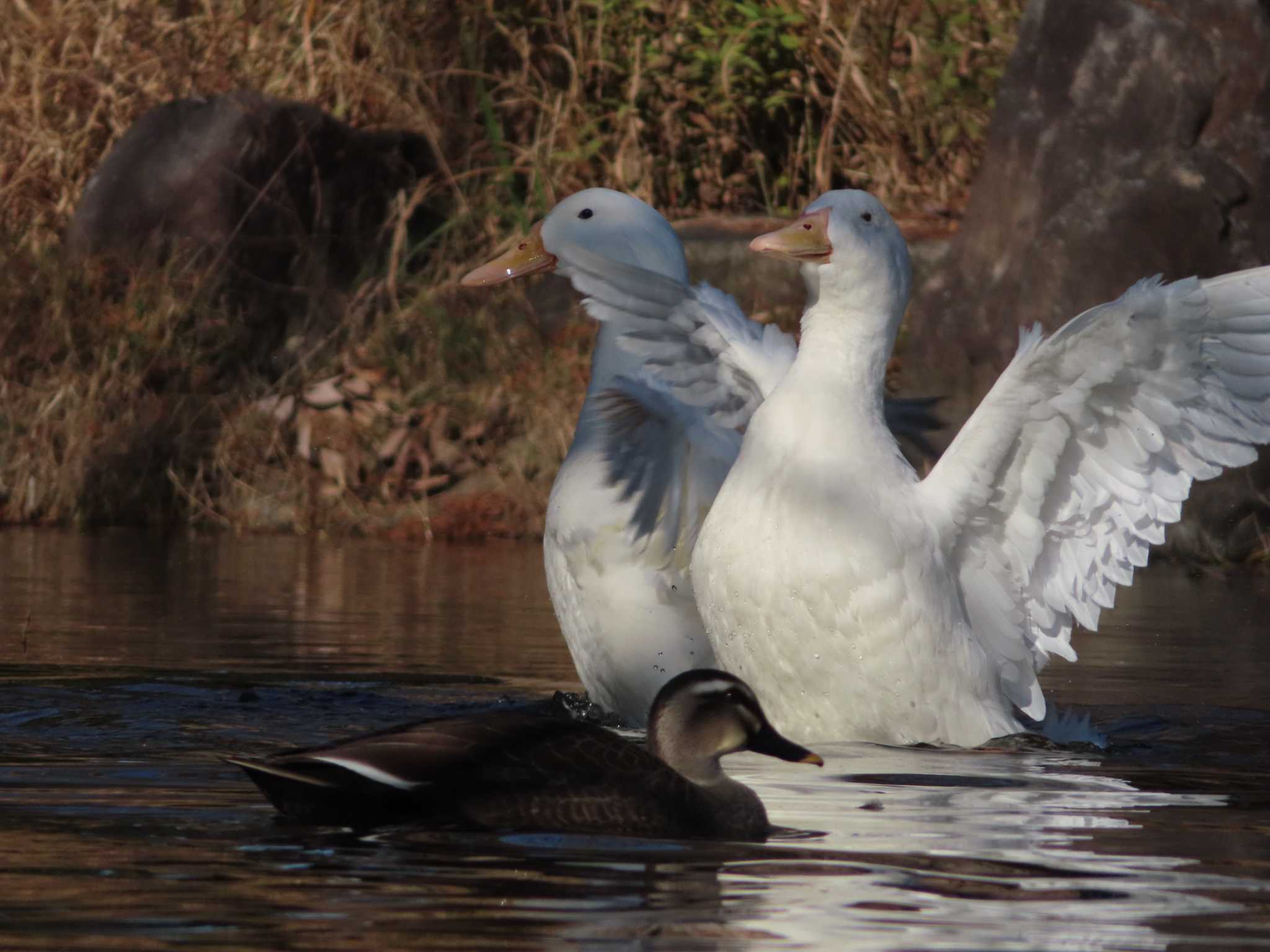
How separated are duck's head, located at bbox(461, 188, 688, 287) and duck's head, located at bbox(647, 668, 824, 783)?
2.10 metres

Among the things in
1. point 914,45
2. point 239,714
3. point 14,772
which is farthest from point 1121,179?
point 14,772

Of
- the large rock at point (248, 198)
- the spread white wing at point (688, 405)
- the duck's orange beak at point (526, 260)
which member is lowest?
the spread white wing at point (688, 405)

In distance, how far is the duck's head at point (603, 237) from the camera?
6.60m

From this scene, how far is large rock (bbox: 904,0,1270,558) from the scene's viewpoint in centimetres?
1125

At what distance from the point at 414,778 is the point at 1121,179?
810 centimetres

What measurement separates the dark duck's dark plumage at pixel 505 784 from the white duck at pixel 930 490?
1.18 metres

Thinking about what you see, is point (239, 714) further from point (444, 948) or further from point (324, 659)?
point (444, 948)

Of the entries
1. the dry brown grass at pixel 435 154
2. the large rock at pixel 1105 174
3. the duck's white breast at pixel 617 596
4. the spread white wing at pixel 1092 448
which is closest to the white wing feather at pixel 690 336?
the duck's white breast at pixel 617 596

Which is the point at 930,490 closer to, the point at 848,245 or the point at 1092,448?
the point at 1092,448

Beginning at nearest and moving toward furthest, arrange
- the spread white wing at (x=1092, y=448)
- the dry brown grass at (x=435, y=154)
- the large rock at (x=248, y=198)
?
the spread white wing at (x=1092, y=448) → the dry brown grass at (x=435, y=154) → the large rock at (x=248, y=198)

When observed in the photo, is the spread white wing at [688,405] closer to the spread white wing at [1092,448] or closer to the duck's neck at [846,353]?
the duck's neck at [846,353]

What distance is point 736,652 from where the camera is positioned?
561cm

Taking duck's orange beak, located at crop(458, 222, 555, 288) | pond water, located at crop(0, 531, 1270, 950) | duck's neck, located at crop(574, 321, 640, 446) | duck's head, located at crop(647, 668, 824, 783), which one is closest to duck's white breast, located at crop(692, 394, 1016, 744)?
pond water, located at crop(0, 531, 1270, 950)

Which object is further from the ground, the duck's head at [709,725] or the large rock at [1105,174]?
the large rock at [1105,174]
